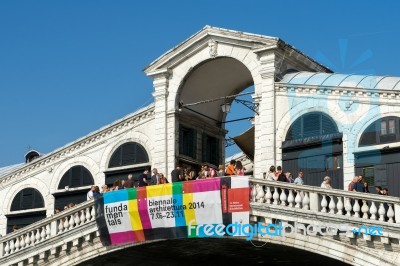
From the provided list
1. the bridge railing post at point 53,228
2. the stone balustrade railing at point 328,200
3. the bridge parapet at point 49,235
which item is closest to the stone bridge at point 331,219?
the stone balustrade railing at point 328,200

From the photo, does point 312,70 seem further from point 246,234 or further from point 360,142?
point 246,234

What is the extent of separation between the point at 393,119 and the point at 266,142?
4908mm

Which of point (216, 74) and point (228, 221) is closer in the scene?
point (228, 221)

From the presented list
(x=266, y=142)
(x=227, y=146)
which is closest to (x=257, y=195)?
(x=266, y=142)

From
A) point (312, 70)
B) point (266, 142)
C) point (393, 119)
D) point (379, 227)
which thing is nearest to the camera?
point (379, 227)

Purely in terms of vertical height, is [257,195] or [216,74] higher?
[216,74]

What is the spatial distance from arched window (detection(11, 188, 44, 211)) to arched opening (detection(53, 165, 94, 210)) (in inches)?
43.2

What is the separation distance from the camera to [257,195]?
28.7 meters

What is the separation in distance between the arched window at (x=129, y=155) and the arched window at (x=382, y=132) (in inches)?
392

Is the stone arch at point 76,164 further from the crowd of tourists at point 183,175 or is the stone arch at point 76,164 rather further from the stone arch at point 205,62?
the stone arch at point 205,62

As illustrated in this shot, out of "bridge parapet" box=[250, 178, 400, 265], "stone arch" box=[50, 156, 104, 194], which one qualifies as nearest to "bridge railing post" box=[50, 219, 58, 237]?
"stone arch" box=[50, 156, 104, 194]

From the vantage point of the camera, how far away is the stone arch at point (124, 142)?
36.6 m

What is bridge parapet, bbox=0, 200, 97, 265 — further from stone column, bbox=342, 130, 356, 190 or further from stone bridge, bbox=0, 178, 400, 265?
stone column, bbox=342, 130, 356, 190

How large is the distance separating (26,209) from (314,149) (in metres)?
15.2
